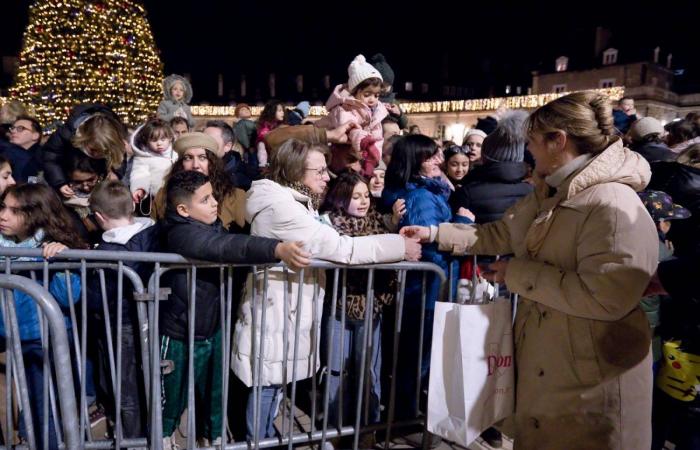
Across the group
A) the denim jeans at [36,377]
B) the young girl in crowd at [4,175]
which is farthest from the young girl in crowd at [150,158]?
the denim jeans at [36,377]

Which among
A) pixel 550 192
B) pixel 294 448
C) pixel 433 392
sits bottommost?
pixel 294 448

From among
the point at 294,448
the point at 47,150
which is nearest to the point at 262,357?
the point at 294,448

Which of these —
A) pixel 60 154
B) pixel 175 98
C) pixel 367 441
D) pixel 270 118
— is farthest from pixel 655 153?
pixel 175 98

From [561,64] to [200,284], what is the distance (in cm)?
5609

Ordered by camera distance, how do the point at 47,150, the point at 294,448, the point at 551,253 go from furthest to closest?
the point at 47,150 < the point at 294,448 < the point at 551,253

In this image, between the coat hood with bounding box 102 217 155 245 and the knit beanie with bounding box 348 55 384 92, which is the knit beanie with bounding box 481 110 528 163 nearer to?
the knit beanie with bounding box 348 55 384 92

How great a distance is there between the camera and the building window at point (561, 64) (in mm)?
50656

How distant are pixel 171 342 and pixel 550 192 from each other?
2.61 meters

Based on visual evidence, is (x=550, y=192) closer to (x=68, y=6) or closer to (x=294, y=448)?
(x=294, y=448)

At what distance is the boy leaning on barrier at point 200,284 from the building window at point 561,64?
55200 millimetres

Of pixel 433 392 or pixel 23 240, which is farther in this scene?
pixel 23 240

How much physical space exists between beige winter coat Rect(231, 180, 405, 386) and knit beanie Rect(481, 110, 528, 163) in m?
1.48

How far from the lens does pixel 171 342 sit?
3344mm

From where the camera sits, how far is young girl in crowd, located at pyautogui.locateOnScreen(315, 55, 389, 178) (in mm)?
4418
